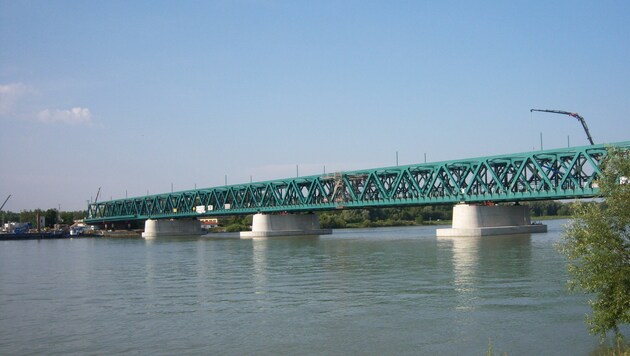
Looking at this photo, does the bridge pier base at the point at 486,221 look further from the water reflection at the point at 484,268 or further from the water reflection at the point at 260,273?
the water reflection at the point at 260,273

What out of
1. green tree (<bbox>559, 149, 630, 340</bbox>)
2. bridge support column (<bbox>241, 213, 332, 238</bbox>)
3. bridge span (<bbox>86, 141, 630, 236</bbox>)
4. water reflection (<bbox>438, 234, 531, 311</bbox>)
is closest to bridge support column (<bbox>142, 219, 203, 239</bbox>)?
bridge span (<bbox>86, 141, 630, 236</bbox>)

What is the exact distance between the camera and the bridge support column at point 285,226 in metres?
136

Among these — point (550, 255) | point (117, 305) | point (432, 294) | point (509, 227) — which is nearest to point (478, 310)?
point (432, 294)

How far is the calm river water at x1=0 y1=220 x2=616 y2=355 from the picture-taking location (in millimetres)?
24516

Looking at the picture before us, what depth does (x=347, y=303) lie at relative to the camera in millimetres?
33875

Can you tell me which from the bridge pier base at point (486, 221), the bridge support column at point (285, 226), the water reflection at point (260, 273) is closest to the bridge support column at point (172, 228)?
the bridge support column at point (285, 226)

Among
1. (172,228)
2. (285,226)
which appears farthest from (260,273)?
(172,228)

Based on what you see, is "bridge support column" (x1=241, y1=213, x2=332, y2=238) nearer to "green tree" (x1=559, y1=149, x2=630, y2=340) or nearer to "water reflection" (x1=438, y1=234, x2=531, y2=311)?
"water reflection" (x1=438, y1=234, x2=531, y2=311)

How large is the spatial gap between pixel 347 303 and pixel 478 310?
22.4ft

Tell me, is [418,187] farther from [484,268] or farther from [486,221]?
[484,268]

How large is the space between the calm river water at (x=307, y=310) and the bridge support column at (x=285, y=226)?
7959 cm

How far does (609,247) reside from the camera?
19.7m

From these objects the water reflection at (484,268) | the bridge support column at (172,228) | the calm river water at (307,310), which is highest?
the bridge support column at (172,228)

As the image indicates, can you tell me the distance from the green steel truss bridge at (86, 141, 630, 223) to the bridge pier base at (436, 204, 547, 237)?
1.87m
